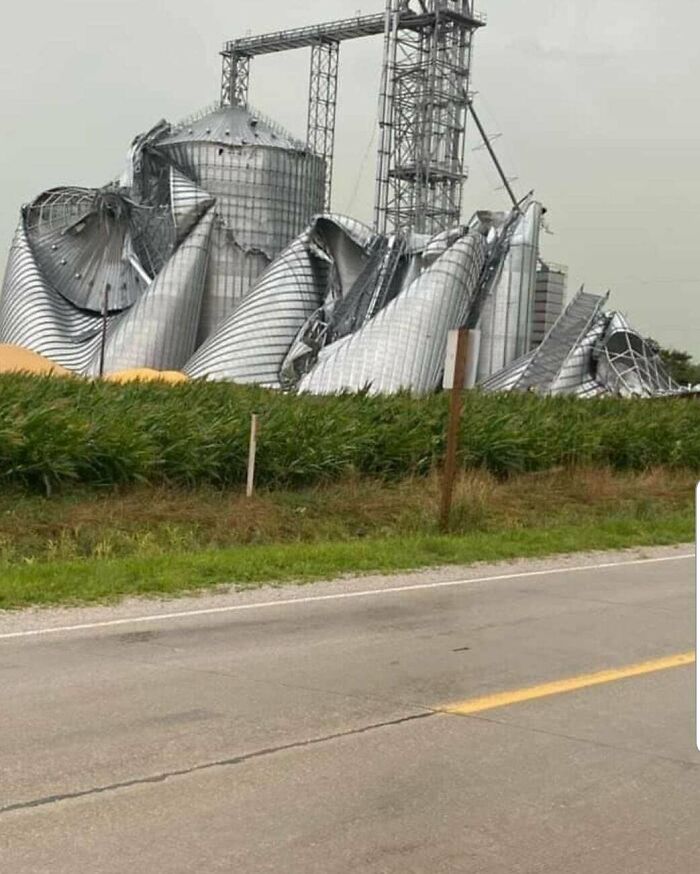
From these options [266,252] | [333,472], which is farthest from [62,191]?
[333,472]

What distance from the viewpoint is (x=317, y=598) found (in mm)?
11680

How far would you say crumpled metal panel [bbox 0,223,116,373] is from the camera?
7488 cm

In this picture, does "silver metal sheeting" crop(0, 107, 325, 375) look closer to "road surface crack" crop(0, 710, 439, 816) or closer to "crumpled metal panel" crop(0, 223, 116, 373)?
"crumpled metal panel" crop(0, 223, 116, 373)

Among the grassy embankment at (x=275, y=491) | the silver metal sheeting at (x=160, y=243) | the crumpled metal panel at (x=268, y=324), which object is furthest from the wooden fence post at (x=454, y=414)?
the silver metal sheeting at (x=160, y=243)

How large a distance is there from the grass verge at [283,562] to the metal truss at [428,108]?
57.1 metres

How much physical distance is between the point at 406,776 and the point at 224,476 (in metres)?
15.5

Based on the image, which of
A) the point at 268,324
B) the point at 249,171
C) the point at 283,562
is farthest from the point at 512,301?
the point at 283,562

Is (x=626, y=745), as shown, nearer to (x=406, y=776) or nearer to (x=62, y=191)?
(x=406, y=776)

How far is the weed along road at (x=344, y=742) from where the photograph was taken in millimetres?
4805

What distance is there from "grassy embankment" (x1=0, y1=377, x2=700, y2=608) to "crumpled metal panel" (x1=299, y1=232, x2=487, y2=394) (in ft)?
109

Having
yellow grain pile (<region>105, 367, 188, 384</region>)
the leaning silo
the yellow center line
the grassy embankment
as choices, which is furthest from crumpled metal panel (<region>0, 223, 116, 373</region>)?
the yellow center line

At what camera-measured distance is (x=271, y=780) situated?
5.62 metres

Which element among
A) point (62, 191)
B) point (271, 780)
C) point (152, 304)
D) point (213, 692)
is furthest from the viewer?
point (62, 191)

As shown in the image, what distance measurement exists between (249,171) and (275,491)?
218 feet
